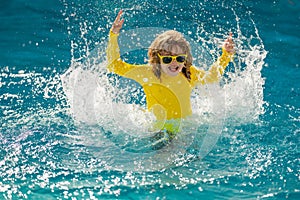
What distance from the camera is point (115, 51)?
14.0ft

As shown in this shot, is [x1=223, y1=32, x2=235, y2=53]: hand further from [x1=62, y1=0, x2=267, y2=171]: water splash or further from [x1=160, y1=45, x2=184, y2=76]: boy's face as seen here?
[x1=160, y1=45, x2=184, y2=76]: boy's face

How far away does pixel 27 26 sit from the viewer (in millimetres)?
7383

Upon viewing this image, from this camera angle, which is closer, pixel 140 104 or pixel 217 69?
pixel 217 69

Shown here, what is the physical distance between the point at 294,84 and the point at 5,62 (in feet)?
11.8

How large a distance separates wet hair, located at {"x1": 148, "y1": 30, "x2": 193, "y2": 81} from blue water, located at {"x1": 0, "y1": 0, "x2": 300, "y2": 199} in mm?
282

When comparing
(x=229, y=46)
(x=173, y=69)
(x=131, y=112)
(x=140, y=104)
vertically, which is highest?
(x=229, y=46)

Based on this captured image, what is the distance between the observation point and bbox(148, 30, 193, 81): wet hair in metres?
4.32

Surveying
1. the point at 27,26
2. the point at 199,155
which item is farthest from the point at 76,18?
the point at 199,155

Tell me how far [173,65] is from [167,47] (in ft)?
0.60

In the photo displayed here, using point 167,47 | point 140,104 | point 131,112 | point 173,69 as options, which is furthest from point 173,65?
point 140,104

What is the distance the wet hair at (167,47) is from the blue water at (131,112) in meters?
0.28

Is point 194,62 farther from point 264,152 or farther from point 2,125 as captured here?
point 2,125

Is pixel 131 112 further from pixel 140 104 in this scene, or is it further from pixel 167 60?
→ pixel 167 60

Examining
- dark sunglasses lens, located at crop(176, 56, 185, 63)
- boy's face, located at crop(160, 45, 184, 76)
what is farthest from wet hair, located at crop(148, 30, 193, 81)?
dark sunglasses lens, located at crop(176, 56, 185, 63)
